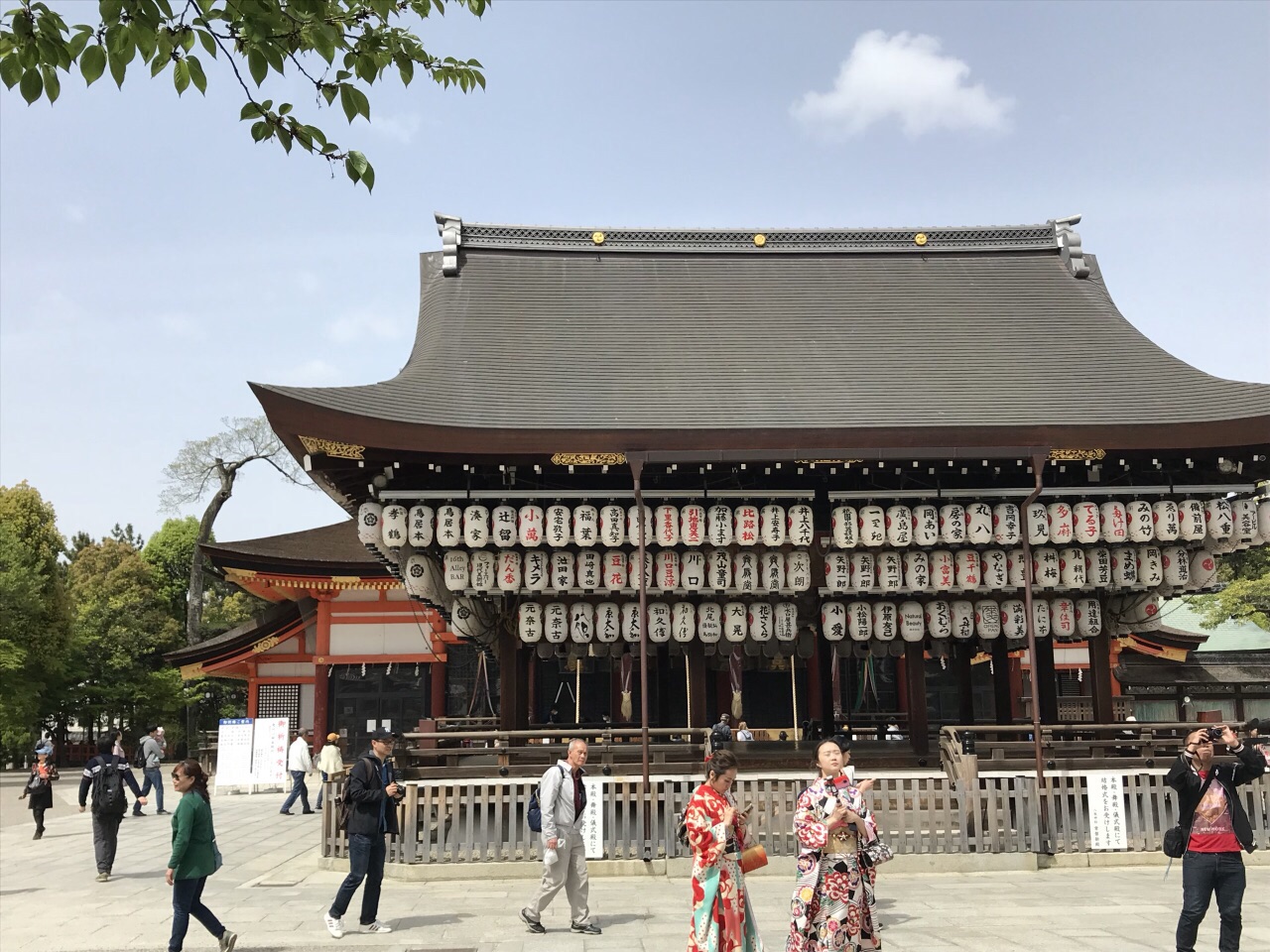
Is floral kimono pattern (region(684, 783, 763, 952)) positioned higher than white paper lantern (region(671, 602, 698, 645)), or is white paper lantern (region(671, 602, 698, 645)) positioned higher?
white paper lantern (region(671, 602, 698, 645))

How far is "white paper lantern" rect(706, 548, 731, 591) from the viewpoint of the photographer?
14.6m

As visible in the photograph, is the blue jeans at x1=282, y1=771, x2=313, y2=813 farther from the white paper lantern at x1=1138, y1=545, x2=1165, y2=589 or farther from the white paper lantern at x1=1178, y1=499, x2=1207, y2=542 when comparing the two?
the white paper lantern at x1=1178, y1=499, x2=1207, y2=542

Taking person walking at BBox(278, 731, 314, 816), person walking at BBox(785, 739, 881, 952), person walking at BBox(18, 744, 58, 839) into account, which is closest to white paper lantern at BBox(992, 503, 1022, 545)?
person walking at BBox(785, 739, 881, 952)

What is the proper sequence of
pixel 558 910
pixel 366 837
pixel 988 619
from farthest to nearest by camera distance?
pixel 988 619 < pixel 558 910 < pixel 366 837

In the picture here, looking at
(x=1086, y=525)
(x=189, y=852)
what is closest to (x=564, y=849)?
(x=189, y=852)

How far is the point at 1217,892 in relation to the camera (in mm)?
7523

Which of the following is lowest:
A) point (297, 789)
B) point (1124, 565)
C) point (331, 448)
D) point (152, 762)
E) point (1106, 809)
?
point (297, 789)

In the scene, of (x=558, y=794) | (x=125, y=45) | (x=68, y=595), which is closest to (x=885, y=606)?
(x=558, y=794)

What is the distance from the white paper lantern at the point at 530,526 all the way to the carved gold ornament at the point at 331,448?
2.28 meters

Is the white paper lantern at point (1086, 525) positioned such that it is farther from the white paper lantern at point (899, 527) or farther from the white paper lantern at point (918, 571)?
the white paper lantern at point (899, 527)

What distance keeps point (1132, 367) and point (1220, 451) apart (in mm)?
2421

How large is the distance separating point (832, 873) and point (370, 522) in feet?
30.2

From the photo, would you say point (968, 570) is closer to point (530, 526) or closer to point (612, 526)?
point (612, 526)

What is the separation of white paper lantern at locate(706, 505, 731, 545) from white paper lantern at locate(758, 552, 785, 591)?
32.0 inches
